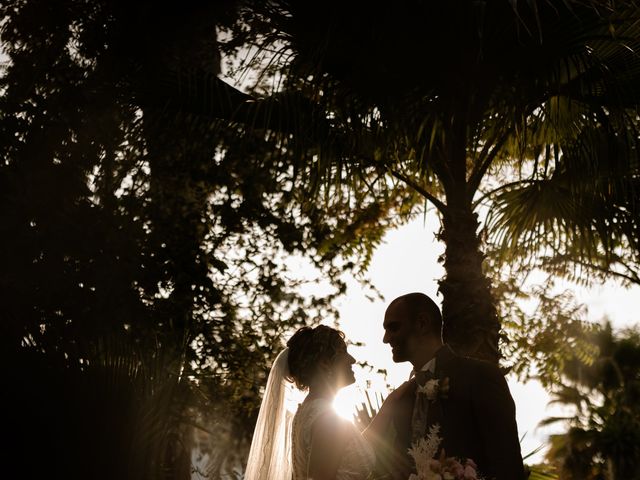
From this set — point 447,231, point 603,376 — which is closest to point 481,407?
point 447,231

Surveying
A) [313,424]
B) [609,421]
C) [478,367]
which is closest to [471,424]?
[478,367]

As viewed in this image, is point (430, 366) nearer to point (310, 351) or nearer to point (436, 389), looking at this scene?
point (436, 389)

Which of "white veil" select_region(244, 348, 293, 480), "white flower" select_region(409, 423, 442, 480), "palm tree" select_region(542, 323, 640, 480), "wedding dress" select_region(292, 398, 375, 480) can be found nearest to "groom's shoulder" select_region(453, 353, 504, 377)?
"white flower" select_region(409, 423, 442, 480)

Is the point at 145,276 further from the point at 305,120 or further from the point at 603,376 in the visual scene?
the point at 603,376

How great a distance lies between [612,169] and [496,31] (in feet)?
4.41

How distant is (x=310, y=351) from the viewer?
4.20m

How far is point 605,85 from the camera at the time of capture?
5117 millimetres

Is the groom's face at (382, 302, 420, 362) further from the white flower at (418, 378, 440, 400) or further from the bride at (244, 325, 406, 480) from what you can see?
the white flower at (418, 378, 440, 400)

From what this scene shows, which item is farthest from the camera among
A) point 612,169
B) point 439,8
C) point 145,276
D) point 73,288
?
point 145,276

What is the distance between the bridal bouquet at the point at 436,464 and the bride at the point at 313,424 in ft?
1.22

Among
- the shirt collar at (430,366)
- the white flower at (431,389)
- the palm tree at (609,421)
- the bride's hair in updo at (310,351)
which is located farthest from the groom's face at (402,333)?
the palm tree at (609,421)

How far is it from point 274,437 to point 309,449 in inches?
31.5

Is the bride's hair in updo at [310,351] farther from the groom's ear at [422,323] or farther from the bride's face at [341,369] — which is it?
the groom's ear at [422,323]

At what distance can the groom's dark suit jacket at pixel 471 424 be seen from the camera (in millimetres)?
3387
